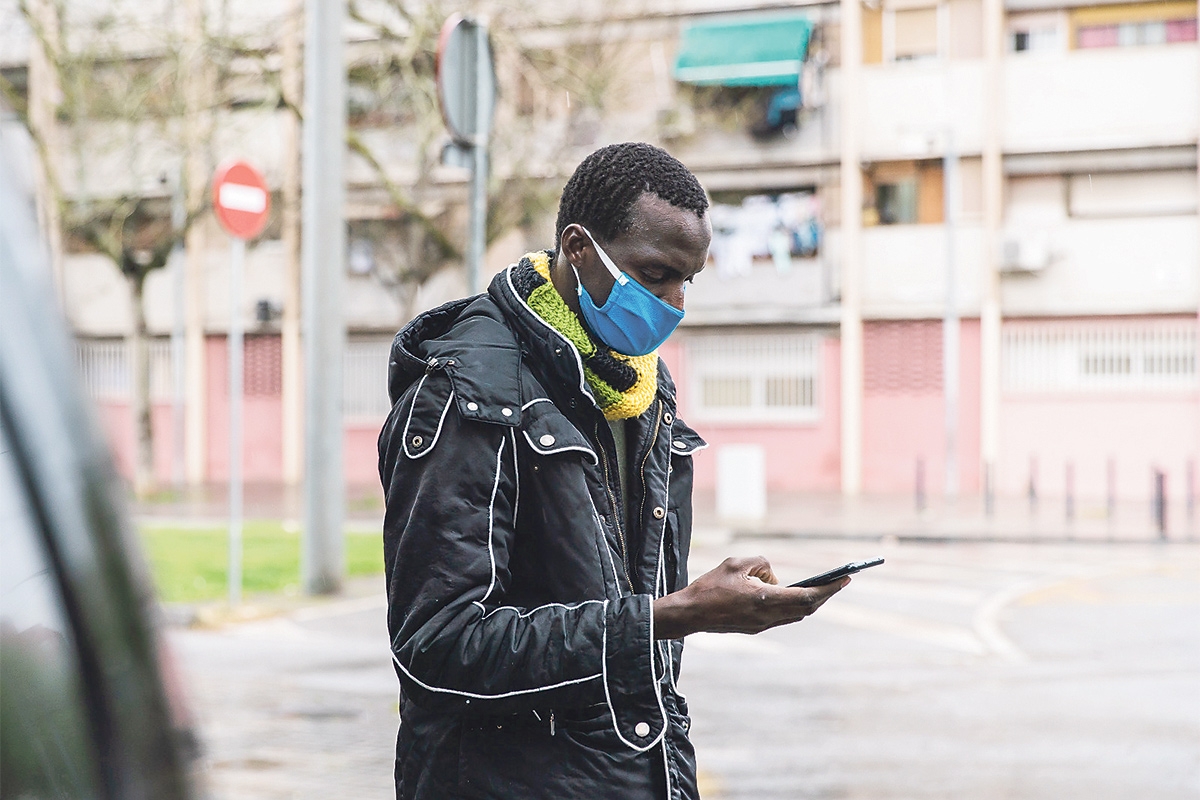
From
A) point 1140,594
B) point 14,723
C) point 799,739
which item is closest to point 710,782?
point 799,739

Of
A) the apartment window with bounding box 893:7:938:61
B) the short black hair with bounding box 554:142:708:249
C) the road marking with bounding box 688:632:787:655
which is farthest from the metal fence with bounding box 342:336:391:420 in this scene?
the short black hair with bounding box 554:142:708:249

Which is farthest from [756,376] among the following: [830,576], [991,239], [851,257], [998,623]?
[830,576]

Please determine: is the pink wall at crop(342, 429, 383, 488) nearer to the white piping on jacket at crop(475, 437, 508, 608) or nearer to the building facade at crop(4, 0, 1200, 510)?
the building facade at crop(4, 0, 1200, 510)

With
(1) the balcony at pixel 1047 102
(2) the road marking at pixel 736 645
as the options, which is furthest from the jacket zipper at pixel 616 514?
(1) the balcony at pixel 1047 102

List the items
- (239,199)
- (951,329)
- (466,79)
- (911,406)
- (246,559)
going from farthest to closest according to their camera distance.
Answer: (911,406) → (951,329) → (246,559) → (239,199) → (466,79)

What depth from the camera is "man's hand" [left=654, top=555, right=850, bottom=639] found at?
201 cm

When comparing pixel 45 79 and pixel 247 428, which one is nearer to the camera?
pixel 45 79

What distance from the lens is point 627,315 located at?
2279mm

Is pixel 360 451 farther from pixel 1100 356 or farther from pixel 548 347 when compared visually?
pixel 548 347

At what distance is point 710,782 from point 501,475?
444cm

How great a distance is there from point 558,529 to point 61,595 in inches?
49.2

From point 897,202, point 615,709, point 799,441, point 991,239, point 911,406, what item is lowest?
point 799,441

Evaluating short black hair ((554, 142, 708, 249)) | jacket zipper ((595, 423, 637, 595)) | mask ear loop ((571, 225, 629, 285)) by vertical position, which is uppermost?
short black hair ((554, 142, 708, 249))

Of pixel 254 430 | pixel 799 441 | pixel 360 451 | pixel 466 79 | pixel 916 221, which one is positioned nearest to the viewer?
pixel 466 79
